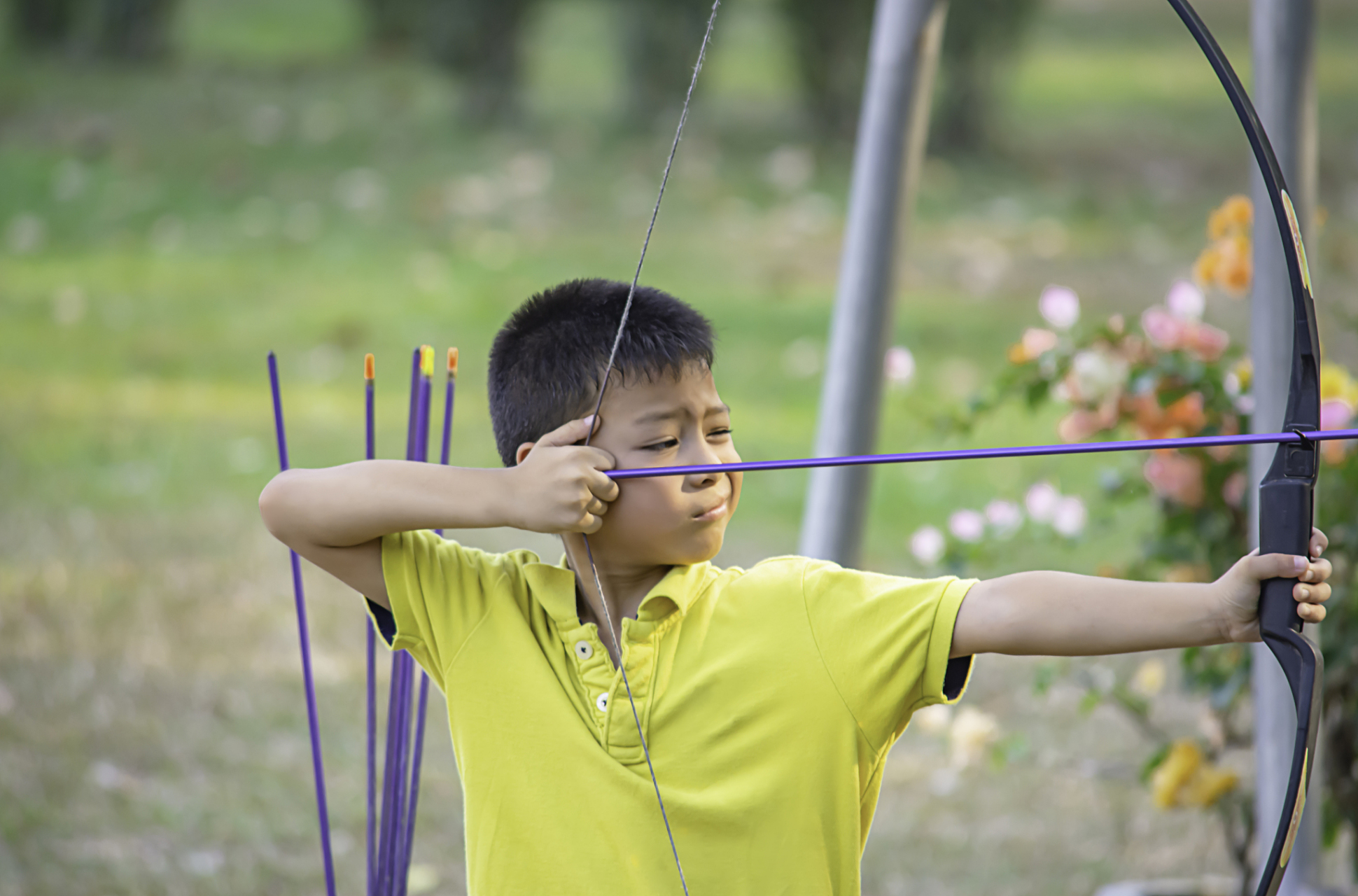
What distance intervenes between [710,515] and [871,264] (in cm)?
65

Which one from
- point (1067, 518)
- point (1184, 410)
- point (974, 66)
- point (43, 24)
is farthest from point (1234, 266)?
point (43, 24)

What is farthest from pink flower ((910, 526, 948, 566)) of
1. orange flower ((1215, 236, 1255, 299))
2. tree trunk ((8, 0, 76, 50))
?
tree trunk ((8, 0, 76, 50))

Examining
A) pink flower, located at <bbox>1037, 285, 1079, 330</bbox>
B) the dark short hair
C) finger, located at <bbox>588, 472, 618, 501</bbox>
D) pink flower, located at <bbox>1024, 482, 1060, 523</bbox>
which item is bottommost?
pink flower, located at <bbox>1024, 482, 1060, 523</bbox>

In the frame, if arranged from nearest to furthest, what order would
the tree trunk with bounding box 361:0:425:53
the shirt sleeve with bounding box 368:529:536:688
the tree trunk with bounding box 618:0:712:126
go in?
the shirt sleeve with bounding box 368:529:536:688 → the tree trunk with bounding box 618:0:712:126 → the tree trunk with bounding box 361:0:425:53

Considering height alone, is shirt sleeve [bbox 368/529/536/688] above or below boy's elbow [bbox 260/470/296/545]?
below

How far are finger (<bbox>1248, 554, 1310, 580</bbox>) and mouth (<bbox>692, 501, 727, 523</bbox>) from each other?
0.38 m

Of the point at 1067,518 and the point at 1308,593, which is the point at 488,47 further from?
the point at 1308,593

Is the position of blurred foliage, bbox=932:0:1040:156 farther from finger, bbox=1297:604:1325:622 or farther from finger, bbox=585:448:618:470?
finger, bbox=1297:604:1325:622

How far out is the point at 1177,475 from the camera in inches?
66.8

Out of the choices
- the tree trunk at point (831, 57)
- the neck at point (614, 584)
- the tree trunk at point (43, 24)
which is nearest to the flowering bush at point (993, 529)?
the neck at point (614, 584)

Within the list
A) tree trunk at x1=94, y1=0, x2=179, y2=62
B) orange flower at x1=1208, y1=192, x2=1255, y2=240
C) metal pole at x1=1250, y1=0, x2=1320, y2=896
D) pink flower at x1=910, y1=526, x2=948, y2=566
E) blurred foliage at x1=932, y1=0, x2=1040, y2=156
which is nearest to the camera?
metal pole at x1=1250, y1=0, x2=1320, y2=896

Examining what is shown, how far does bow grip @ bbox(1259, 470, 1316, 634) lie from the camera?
0.87 metres

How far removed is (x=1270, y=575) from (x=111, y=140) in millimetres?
5695

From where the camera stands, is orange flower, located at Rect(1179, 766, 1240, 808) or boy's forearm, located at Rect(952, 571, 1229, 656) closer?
boy's forearm, located at Rect(952, 571, 1229, 656)
